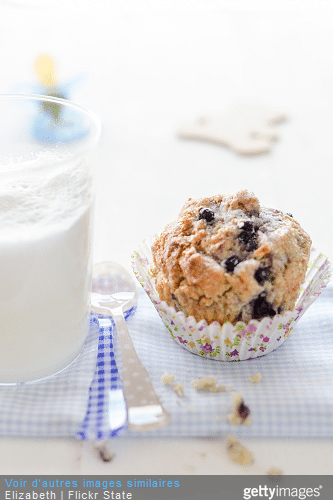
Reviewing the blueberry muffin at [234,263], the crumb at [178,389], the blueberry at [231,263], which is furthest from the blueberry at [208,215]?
the crumb at [178,389]

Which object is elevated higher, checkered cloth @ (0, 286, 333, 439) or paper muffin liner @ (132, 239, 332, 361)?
paper muffin liner @ (132, 239, 332, 361)

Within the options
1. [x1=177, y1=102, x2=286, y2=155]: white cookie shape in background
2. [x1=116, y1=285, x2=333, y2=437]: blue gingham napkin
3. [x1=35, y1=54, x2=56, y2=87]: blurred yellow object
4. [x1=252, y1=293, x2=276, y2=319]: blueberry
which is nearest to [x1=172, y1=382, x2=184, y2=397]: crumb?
[x1=116, y1=285, x2=333, y2=437]: blue gingham napkin

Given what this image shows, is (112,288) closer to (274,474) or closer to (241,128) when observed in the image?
(274,474)

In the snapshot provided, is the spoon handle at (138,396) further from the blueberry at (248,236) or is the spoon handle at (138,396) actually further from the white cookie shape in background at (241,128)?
the white cookie shape in background at (241,128)

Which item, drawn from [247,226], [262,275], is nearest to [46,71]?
[247,226]
